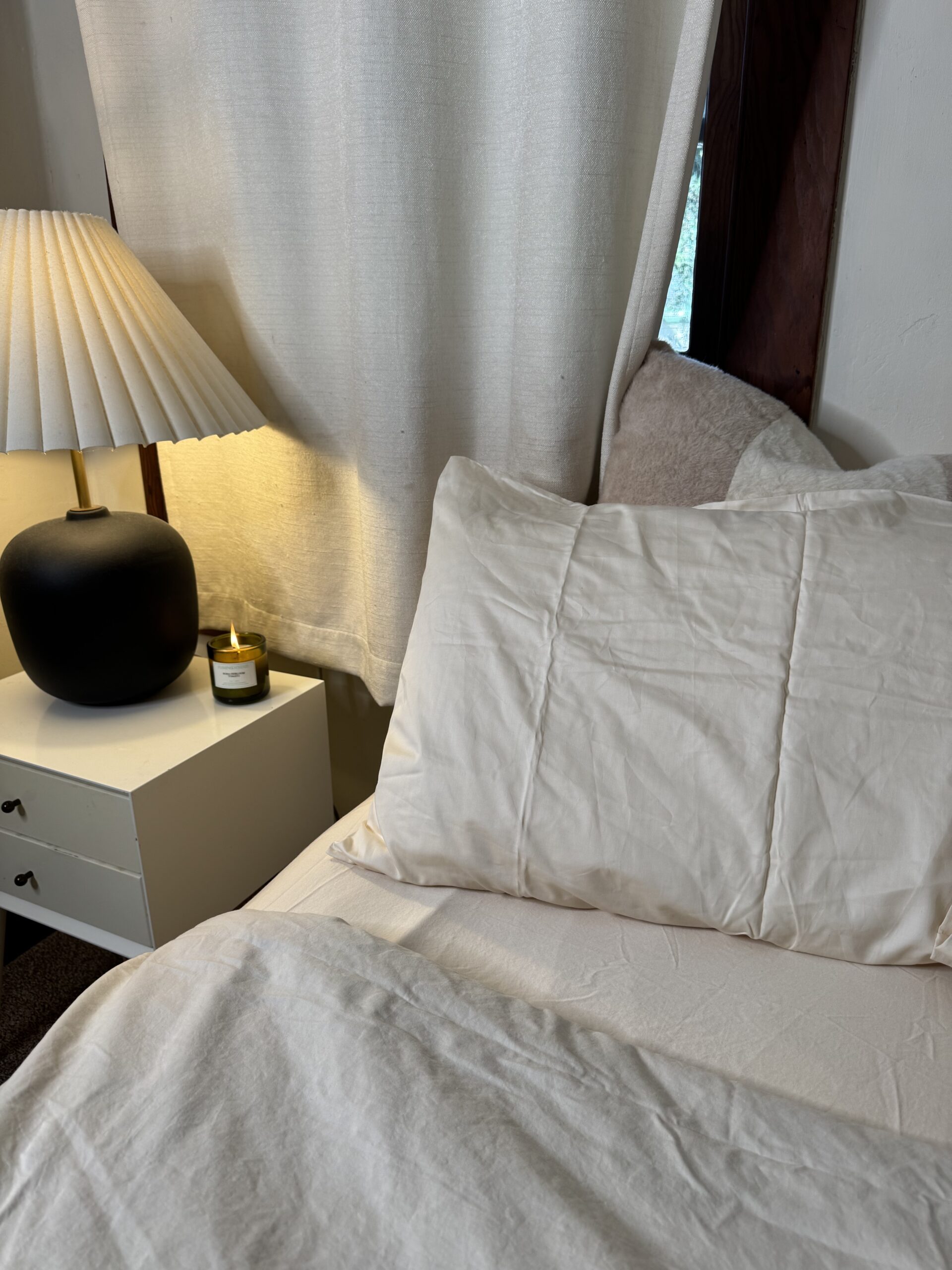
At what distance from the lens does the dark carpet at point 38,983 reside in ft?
4.24

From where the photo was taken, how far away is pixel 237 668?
3.96ft

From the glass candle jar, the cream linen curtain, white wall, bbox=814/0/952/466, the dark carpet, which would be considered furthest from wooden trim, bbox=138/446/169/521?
white wall, bbox=814/0/952/466

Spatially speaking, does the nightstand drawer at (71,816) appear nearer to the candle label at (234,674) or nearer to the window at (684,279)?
the candle label at (234,674)

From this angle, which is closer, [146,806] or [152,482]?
[146,806]

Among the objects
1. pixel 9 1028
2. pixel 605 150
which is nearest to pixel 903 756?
pixel 605 150

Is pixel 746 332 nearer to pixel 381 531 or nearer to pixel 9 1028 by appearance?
pixel 381 531

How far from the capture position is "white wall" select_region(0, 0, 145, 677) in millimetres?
1418

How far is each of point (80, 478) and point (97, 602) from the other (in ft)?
0.61

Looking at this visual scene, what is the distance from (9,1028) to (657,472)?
3.79 ft

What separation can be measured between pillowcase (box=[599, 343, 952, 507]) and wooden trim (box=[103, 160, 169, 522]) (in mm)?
819

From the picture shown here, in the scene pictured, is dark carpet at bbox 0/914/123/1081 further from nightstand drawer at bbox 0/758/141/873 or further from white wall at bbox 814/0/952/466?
white wall at bbox 814/0/952/466

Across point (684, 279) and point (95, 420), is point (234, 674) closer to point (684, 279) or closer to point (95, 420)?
point (95, 420)

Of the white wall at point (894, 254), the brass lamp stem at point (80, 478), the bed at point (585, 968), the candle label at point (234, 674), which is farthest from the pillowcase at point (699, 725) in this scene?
the brass lamp stem at point (80, 478)

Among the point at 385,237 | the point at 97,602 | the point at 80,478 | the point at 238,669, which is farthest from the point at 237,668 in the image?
the point at 385,237
